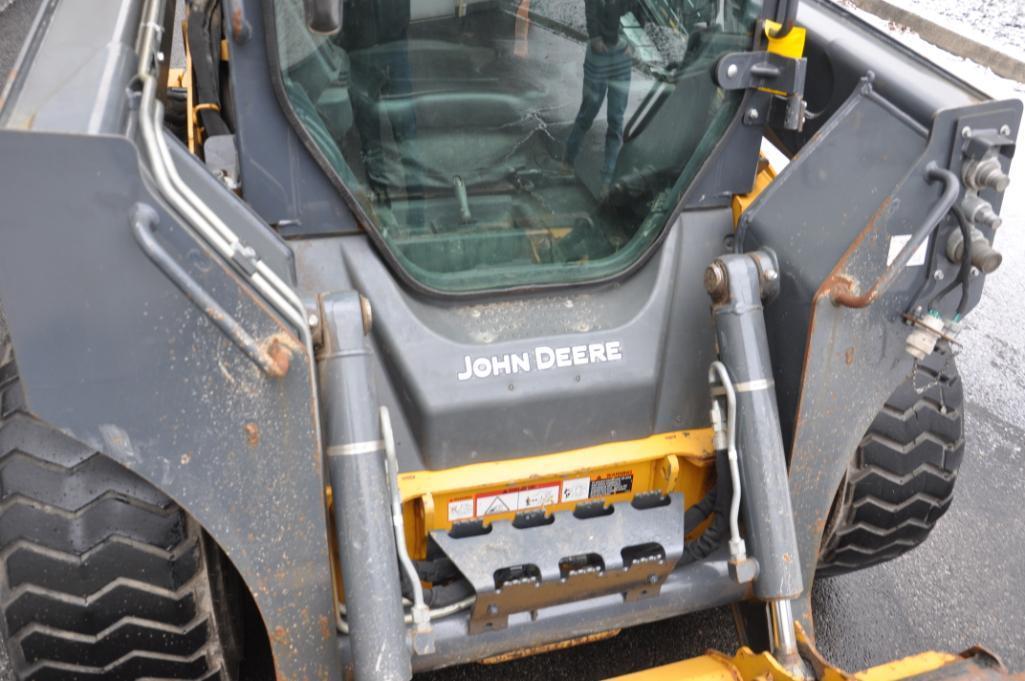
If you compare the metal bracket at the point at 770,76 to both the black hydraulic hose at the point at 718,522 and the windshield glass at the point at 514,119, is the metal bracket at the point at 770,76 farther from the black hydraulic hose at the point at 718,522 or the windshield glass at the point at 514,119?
the black hydraulic hose at the point at 718,522

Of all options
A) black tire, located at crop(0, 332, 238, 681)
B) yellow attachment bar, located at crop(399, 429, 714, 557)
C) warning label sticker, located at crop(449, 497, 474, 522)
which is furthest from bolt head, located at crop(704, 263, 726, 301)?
black tire, located at crop(0, 332, 238, 681)

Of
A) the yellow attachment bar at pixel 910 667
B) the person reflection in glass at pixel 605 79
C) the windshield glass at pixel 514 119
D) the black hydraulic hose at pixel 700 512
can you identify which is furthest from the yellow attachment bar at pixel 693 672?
the person reflection in glass at pixel 605 79

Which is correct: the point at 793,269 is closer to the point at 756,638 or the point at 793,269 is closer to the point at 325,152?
the point at 756,638

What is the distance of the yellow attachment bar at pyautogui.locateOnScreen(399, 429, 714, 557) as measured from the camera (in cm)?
231

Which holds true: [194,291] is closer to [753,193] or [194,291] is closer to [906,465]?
[753,193]

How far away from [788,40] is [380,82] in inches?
38.2

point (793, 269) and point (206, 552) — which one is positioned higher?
point (793, 269)

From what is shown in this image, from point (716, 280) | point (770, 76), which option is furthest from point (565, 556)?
point (770, 76)

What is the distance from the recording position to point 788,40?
2.40 metres

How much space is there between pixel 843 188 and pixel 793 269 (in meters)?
0.21

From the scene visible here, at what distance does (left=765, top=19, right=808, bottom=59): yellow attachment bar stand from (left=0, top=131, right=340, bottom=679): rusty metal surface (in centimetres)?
137

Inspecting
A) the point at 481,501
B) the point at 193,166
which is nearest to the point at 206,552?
the point at 481,501

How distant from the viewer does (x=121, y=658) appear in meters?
2.12

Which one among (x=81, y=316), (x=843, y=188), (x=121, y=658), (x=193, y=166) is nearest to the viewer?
(x=81, y=316)
